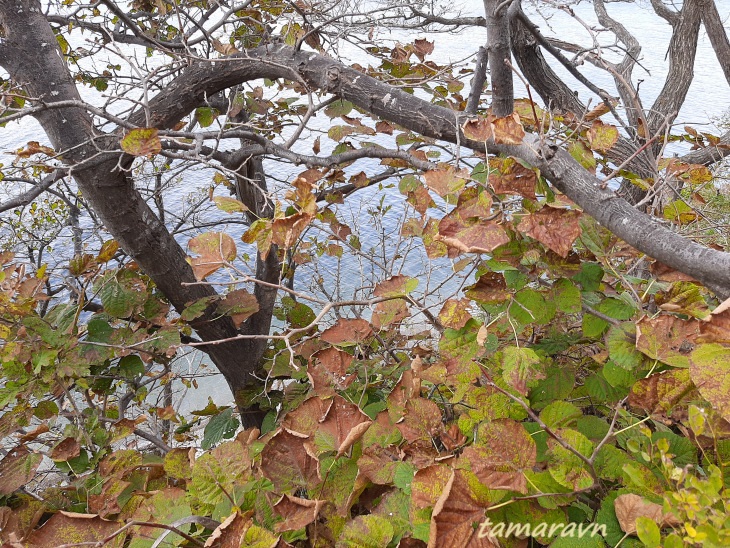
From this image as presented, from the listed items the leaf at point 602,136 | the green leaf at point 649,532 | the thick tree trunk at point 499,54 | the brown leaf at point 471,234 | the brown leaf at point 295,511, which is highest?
the thick tree trunk at point 499,54

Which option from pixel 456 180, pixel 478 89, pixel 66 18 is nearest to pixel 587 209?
pixel 456 180

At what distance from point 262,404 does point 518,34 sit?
215cm

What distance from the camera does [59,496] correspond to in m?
1.03

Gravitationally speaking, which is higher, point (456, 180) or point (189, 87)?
point (189, 87)

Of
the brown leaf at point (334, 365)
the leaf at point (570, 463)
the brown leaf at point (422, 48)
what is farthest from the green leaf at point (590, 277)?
the brown leaf at point (422, 48)

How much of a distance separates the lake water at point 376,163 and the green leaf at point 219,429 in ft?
5.13

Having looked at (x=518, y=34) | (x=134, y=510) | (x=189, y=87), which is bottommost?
(x=134, y=510)

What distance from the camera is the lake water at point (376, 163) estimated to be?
466cm

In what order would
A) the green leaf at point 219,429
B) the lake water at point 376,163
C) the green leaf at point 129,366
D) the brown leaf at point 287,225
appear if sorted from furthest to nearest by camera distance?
the lake water at point 376,163
the green leaf at point 219,429
the green leaf at point 129,366
the brown leaf at point 287,225

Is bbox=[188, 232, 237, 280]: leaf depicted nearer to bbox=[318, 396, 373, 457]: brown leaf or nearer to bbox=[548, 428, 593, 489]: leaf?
bbox=[318, 396, 373, 457]: brown leaf

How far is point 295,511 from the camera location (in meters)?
0.65

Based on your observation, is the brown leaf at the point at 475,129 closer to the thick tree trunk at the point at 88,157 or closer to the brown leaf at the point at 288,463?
the brown leaf at the point at 288,463

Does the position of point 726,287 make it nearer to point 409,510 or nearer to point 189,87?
point 409,510

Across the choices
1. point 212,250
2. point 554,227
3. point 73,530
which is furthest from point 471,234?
point 73,530
